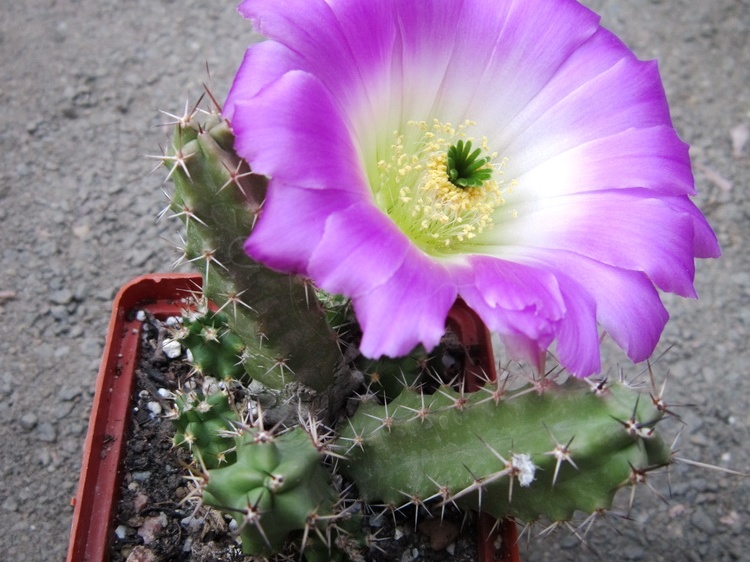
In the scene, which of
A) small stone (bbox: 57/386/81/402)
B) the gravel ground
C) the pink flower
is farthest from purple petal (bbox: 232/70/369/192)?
small stone (bbox: 57/386/81/402)

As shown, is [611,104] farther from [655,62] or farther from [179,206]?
[179,206]

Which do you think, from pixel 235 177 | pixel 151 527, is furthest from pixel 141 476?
pixel 235 177

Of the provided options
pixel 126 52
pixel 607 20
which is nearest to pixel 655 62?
pixel 607 20

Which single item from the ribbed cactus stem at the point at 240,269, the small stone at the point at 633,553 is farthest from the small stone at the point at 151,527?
the small stone at the point at 633,553

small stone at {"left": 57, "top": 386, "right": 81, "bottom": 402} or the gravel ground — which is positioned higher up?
the gravel ground

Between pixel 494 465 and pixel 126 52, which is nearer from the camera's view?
pixel 494 465

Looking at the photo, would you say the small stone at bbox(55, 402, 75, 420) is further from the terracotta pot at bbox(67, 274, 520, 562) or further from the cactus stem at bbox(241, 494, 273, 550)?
the cactus stem at bbox(241, 494, 273, 550)

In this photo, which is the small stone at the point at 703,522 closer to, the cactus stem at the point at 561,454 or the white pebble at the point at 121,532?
the cactus stem at the point at 561,454
